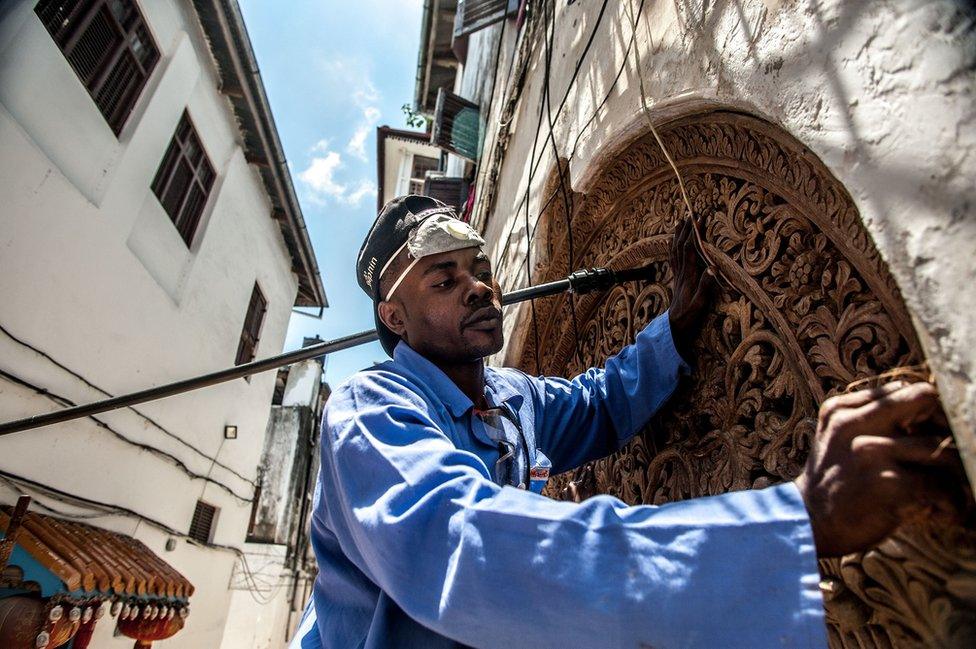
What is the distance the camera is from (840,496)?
0.64 m

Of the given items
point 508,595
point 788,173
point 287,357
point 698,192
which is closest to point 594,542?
point 508,595

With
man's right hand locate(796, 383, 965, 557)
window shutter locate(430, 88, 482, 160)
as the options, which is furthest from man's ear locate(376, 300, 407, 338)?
window shutter locate(430, 88, 482, 160)

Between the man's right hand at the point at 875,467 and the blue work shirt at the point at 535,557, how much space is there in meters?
0.04

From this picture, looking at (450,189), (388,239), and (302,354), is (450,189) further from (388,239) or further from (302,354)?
(388,239)

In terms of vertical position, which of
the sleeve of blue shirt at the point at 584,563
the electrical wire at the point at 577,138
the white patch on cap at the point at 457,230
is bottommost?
the sleeve of blue shirt at the point at 584,563

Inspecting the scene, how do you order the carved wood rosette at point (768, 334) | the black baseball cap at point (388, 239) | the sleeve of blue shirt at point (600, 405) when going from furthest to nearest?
the black baseball cap at point (388, 239), the sleeve of blue shirt at point (600, 405), the carved wood rosette at point (768, 334)

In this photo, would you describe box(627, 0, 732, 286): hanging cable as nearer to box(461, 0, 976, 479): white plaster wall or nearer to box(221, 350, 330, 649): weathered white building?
box(461, 0, 976, 479): white plaster wall

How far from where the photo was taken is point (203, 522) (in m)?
7.44

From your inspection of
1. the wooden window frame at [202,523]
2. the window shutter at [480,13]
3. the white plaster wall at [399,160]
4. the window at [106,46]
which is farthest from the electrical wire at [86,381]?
the white plaster wall at [399,160]

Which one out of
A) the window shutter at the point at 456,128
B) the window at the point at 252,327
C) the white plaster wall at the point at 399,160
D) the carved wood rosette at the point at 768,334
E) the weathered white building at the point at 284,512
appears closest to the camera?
the carved wood rosette at the point at 768,334

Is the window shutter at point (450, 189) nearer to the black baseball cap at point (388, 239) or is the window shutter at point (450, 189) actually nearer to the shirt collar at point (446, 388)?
the black baseball cap at point (388, 239)

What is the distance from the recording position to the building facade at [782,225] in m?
0.68

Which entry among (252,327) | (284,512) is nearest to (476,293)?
(252,327)

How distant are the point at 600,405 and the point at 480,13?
207 inches
